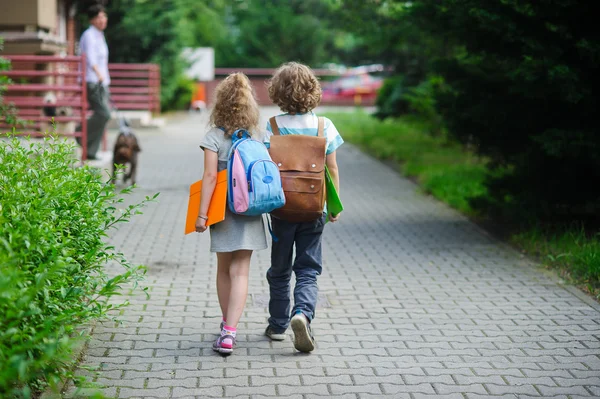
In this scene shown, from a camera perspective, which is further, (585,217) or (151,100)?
(151,100)

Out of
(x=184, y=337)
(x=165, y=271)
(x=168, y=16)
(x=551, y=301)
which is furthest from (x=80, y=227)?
(x=168, y=16)

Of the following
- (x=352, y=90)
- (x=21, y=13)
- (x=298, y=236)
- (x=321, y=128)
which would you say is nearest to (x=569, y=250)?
(x=298, y=236)

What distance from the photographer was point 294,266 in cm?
555

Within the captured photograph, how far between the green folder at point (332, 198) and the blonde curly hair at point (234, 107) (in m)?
0.56

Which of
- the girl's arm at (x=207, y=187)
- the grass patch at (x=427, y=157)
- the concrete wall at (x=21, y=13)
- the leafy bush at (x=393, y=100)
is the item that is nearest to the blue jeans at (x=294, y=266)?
the girl's arm at (x=207, y=187)

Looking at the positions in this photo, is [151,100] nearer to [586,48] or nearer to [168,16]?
[168,16]

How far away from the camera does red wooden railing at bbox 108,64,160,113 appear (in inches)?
992

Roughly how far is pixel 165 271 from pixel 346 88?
39272 mm

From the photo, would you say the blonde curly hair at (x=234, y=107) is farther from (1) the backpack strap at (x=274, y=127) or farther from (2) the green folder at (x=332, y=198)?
(2) the green folder at (x=332, y=198)

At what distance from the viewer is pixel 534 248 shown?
332 inches

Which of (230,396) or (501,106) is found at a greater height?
(501,106)

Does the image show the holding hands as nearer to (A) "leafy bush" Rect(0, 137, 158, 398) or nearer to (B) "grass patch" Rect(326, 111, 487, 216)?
(A) "leafy bush" Rect(0, 137, 158, 398)

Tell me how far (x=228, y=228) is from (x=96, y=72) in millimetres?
7807

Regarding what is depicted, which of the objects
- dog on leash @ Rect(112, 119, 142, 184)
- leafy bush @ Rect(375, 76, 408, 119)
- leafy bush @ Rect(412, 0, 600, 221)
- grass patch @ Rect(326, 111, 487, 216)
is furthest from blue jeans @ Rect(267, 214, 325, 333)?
leafy bush @ Rect(375, 76, 408, 119)
